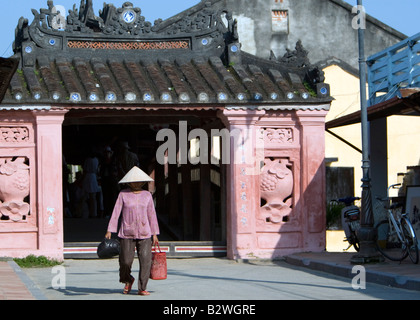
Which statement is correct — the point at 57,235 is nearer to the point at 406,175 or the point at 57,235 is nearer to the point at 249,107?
the point at 249,107

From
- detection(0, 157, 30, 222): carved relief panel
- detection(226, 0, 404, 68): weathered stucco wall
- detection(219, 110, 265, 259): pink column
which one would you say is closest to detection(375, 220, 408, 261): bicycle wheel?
detection(219, 110, 265, 259): pink column

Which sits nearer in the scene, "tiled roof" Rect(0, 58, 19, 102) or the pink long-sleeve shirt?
"tiled roof" Rect(0, 58, 19, 102)

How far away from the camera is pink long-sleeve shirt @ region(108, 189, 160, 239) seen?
41.0 feet

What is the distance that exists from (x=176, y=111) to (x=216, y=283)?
5.77 metres

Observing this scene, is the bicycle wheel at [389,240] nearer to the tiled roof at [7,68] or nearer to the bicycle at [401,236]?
the bicycle at [401,236]

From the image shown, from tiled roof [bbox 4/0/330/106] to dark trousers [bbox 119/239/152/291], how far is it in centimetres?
556

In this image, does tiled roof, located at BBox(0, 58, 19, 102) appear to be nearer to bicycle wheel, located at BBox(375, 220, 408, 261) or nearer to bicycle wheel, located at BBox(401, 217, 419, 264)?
bicycle wheel, located at BBox(401, 217, 419, 264)

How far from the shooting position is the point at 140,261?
40.5 feet

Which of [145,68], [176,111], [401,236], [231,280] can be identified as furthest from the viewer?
[145,68]

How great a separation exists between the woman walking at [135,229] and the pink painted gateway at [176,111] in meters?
5.05

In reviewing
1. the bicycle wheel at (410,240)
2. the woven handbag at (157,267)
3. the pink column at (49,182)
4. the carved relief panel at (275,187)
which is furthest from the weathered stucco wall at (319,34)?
the woven handbag at (157,267)

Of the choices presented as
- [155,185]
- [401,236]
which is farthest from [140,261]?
[155,185]

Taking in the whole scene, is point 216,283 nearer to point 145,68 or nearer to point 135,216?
point 135,216

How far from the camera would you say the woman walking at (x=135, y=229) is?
40.4ft
